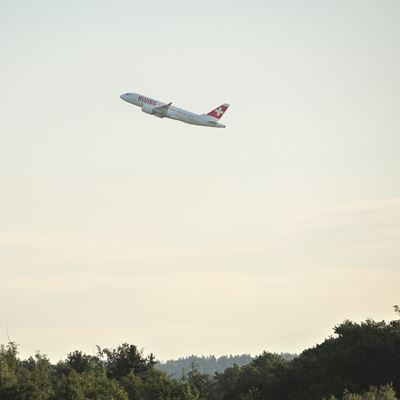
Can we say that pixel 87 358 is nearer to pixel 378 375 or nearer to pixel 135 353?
pixel 135 353

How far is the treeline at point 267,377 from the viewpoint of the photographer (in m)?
125

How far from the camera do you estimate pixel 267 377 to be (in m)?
162

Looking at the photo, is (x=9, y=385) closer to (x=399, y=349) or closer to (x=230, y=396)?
(x=230, y=396)

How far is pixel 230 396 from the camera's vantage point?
6289 inches

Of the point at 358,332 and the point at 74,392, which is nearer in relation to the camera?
the point at 74,392

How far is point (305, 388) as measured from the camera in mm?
147625

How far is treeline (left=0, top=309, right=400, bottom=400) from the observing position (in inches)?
4924

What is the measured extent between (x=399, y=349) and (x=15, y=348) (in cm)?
5125

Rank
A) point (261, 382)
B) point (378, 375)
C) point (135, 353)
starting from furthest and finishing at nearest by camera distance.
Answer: point (135, 353)
point (261, 382)
point (378, 375)

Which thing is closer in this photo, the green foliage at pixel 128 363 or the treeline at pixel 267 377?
the treeline at pixel 267 377

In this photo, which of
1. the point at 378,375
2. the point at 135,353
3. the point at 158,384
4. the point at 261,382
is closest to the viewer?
the point at 158,384

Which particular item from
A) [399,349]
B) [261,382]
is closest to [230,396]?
[261,382]

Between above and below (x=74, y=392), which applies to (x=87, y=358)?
above

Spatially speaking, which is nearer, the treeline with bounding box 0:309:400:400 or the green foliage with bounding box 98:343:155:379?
the treeline with bounding box 0:309:400:400
